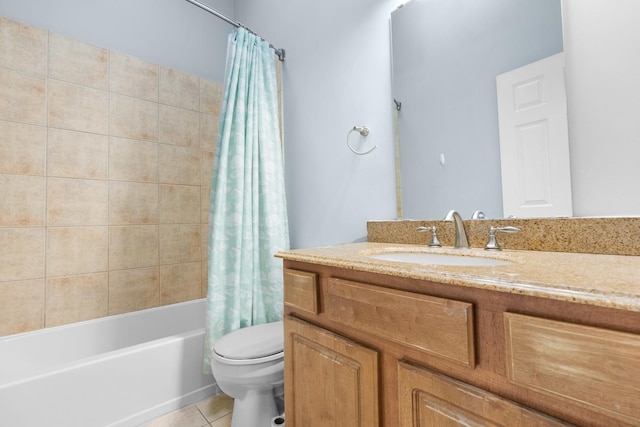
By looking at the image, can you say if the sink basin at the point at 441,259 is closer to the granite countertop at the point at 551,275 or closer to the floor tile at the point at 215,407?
the granite countertop at the point at 551,275

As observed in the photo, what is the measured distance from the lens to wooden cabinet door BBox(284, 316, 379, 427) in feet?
2.43

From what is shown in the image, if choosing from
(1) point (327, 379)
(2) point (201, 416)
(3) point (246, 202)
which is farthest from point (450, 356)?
(2) point (201, 416)

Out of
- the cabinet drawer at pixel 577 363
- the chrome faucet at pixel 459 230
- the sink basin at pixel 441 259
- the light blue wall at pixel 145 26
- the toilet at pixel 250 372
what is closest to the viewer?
the cabinet drawer at pixel 577 363

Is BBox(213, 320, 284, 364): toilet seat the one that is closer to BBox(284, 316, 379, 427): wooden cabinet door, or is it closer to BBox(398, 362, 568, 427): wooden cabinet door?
BBox(284, 316, 379, 427): wooden cabinet door

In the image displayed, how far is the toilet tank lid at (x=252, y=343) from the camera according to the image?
3.98 ft

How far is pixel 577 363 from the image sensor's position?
428mm

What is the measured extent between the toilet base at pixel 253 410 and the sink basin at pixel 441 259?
0.83 meters

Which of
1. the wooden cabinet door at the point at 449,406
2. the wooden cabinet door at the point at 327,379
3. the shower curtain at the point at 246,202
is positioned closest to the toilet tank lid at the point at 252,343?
the shower curtain at the point at 246,202

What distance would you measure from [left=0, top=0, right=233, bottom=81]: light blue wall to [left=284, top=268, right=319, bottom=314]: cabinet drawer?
2008 mm

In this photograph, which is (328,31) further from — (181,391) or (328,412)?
(181,391)

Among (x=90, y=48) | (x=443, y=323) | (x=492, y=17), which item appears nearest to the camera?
(x=443, y=323)

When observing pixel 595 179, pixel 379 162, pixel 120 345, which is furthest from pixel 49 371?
pixel 595 179

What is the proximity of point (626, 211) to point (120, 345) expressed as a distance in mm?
2499

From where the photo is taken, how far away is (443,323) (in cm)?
60
